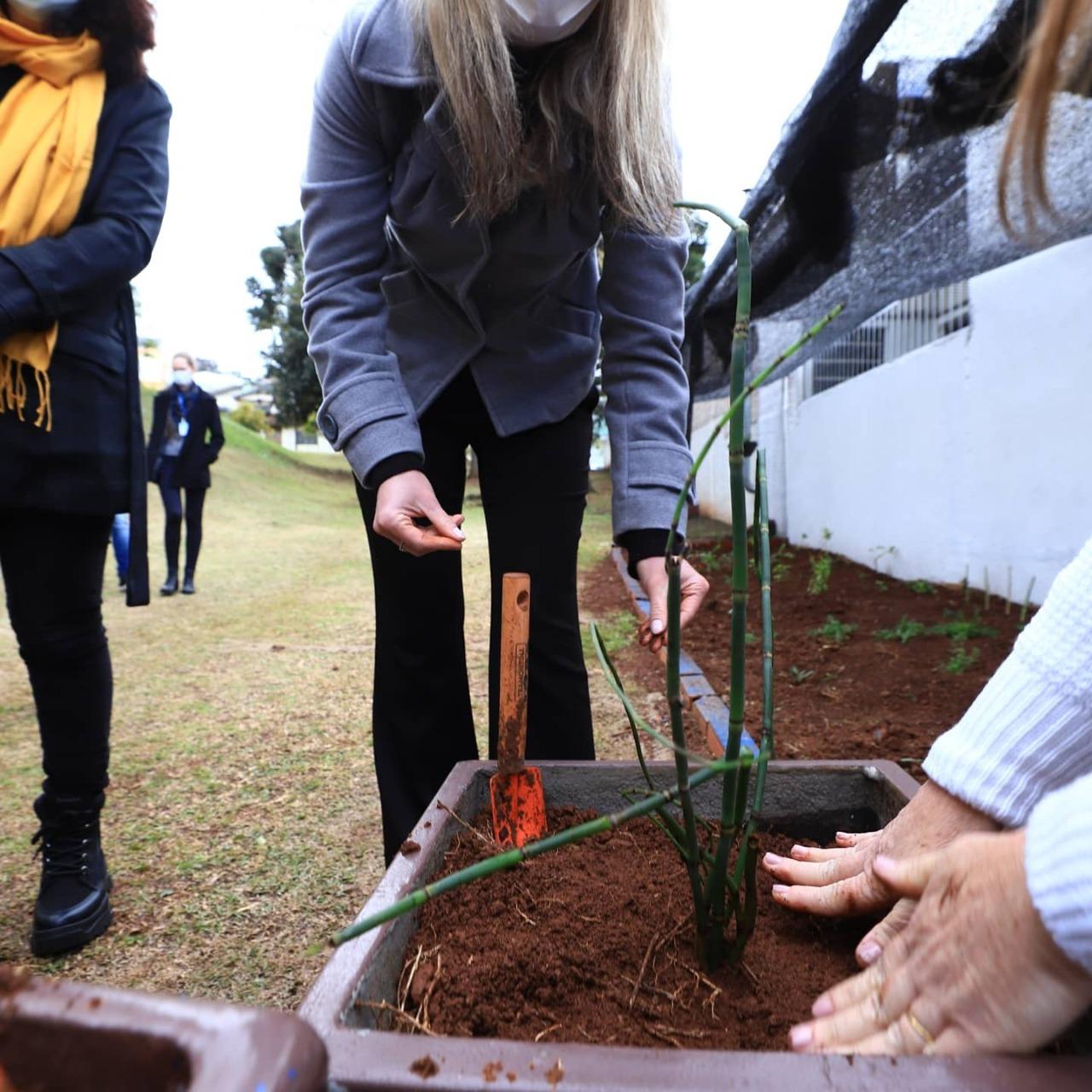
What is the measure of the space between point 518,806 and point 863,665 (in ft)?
7.52

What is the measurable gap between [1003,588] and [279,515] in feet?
39.7

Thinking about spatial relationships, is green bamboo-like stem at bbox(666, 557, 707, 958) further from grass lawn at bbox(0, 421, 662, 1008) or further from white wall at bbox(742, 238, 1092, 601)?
white wall at bbox(742, 238, 1092, 601)

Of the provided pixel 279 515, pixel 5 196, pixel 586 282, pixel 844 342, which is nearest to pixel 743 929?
pixel 586 282

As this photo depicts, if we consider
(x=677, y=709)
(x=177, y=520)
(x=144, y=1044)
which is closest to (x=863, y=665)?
(x=677, y=709)

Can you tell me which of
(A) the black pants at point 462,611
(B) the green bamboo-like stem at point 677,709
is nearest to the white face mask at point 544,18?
(A) the black pants at point 462,611

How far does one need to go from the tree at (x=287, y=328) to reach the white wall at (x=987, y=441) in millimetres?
A: 15538

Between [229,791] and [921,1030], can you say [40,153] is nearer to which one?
[229,791]

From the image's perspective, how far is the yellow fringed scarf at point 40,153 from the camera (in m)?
1.46

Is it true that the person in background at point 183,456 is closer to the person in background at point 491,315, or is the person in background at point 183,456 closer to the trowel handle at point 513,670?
the person in background at point 491,315

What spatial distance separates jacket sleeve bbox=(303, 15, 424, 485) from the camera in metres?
1.24

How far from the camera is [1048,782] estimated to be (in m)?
0.72

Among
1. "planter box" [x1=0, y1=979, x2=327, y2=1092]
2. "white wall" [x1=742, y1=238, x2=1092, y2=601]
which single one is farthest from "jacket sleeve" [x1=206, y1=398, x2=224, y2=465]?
"planter box" [x1=0, y1=979, x2=327, y2=1092]

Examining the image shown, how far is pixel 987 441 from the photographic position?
12.9ft

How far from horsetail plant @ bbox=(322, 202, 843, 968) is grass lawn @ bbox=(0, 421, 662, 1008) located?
897mm
